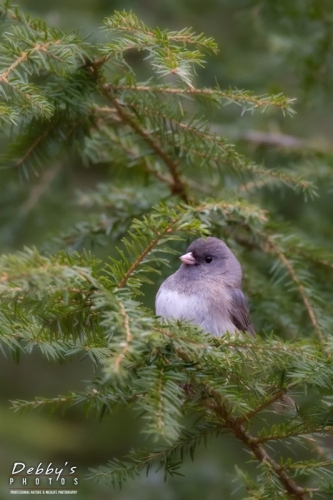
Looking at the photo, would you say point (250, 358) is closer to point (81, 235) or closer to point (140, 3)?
point (81, 235)

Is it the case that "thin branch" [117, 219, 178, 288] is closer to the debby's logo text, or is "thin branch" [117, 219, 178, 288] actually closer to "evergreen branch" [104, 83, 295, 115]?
"evergreen branch" [104, 83, 295, 115]

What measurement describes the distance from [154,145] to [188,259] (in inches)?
18.1

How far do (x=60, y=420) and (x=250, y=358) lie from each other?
9.72 feet

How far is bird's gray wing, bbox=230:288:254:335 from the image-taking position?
8.78 feet

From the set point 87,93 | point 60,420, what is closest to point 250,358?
point 87,93

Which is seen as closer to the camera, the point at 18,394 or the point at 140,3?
the point at 18,394

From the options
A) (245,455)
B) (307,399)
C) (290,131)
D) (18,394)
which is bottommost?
(18,394)

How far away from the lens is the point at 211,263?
9.12 feet

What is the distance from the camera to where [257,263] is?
300 cm

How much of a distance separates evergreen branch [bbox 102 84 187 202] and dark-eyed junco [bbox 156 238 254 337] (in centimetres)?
21

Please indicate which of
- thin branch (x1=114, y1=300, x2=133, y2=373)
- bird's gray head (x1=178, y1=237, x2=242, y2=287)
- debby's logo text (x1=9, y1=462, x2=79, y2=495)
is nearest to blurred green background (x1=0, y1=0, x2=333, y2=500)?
debby's logo text (x1=9, y1=462, x2=79, y2=495)

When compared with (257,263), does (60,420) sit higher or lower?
lower

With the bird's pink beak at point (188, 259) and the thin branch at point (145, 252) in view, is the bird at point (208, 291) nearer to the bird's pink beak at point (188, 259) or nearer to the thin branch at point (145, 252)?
the bird's pink beak at point (188, 259)

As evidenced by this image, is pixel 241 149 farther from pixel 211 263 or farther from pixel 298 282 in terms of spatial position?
pixel 298 282
